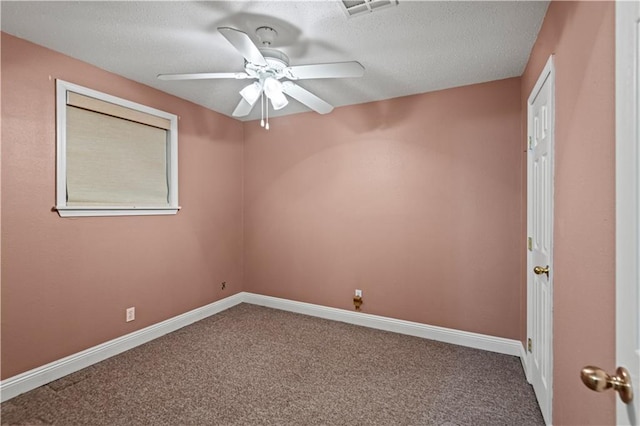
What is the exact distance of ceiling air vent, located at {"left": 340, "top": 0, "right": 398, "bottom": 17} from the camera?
1749 mm

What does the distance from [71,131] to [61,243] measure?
866 millimetres

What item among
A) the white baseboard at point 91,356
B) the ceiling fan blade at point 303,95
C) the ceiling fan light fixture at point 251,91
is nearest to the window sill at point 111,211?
the white baseboard at point 91,356

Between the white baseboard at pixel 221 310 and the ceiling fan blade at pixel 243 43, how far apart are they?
8.52 ft

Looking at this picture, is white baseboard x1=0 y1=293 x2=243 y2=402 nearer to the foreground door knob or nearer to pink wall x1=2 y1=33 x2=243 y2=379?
pink wall x1=2 y1=33 x2=243 y2=379

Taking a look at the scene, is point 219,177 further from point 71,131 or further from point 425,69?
point 425,69

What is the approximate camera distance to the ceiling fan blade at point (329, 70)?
1.88 meters

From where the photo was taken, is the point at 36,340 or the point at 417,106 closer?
the point at 36,340

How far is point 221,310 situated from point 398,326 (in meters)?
2.10

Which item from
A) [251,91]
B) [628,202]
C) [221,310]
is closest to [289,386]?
[221,310]

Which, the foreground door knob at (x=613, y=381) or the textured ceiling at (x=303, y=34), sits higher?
the textured ceiling at (x=303, y=34)

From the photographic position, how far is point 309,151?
375 centimetres

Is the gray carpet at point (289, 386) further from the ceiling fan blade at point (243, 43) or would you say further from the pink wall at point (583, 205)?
the ceiling fan blade at point (243, 43)

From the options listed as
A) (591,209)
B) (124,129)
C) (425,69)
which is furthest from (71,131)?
(591,209)

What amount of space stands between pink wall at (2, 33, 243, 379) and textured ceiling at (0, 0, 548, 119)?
315mm
